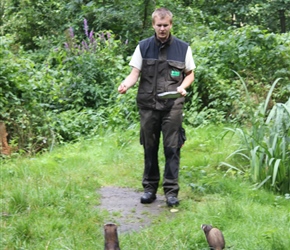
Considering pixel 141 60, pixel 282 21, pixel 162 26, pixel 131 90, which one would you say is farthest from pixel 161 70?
pixel 282 21

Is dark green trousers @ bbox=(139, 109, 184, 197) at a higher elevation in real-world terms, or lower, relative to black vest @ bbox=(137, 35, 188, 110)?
lower

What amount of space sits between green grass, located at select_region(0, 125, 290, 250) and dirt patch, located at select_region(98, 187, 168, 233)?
119mm

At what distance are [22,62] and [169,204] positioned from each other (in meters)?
4.24

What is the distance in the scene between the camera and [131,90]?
30.2 ft

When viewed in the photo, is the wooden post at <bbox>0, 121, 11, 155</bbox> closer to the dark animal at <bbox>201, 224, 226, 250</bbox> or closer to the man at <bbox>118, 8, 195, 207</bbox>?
the man at <bbox>118, 8, 195, 207</bbox>

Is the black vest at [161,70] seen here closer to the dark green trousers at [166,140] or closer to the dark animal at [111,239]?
the dark green trousers at [166,140]

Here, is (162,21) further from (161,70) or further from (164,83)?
(164,83)

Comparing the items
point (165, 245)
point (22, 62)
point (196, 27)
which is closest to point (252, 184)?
point (165, 245)

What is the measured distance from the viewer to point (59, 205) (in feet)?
A: 16.1

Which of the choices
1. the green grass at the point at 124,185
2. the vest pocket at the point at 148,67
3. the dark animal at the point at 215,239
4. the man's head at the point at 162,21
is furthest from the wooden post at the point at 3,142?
the dark animal at the point at 215,239

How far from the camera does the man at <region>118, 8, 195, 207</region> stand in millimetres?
4988

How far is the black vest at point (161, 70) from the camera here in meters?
5.00

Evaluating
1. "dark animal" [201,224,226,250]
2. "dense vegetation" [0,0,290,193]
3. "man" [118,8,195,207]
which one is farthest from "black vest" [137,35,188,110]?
"dark animal" [201,224,226,250]

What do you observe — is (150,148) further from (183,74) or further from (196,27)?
(196,27)
